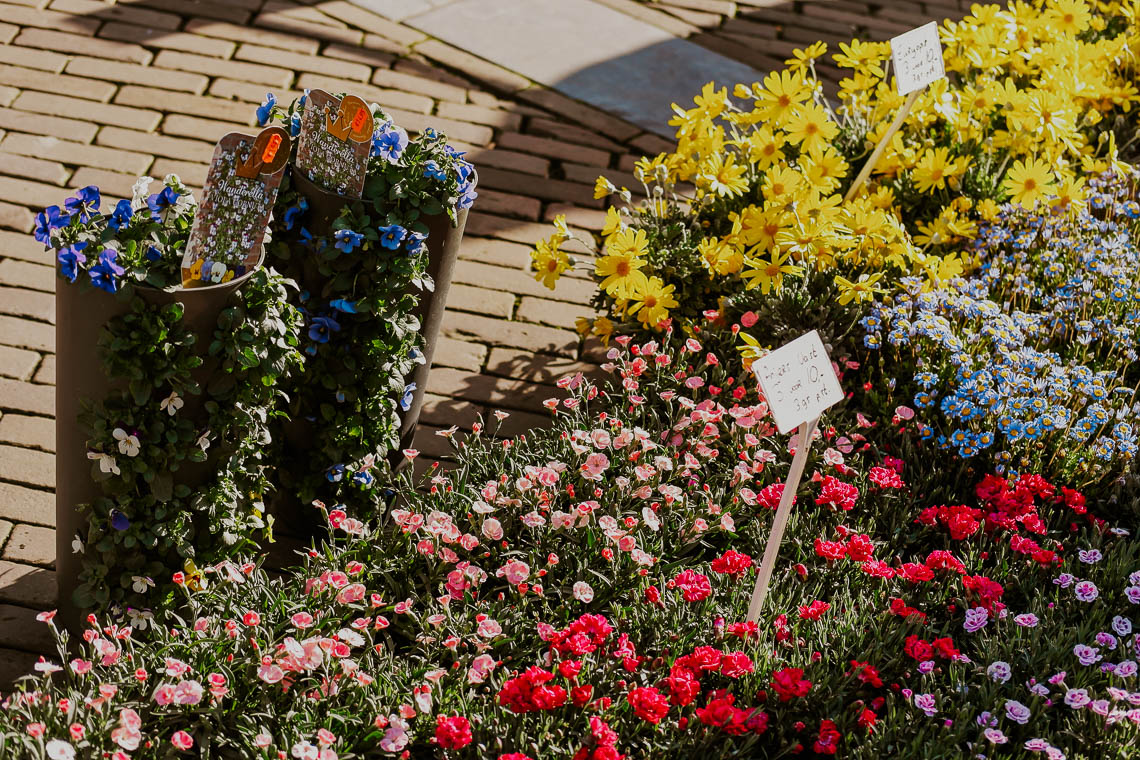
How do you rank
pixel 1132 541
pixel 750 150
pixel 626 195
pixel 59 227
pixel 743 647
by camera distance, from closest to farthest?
pixel 59 227 → pixel 743 647 → pixel 1132 541 → pixel 626 195 → pixel 750 150

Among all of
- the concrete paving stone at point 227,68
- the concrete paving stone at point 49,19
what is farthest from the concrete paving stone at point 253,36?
the concrete paving stone at point 49,19

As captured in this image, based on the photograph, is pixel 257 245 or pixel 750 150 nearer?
pixel 257 245

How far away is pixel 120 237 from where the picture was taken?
220cm

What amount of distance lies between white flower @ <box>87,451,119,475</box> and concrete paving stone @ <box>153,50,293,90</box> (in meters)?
2.84

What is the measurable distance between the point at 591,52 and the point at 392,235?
317 centimetres

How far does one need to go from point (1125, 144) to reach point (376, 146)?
3445 mm

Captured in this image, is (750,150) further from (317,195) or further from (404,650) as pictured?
(404,650)

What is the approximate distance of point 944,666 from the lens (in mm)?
2436

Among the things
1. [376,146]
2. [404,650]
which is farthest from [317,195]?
[404,650]

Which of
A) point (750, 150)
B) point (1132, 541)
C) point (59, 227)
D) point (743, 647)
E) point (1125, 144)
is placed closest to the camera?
point (59, 227)

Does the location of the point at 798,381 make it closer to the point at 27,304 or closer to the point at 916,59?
the point at 916,59

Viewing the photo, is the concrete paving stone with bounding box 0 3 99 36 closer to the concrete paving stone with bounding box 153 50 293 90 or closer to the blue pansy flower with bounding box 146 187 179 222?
the concrete paving stone with bounding box 153 50 293 90

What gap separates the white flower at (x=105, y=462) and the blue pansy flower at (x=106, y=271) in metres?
0.36

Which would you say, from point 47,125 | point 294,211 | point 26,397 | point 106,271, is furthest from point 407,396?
point 47,125
